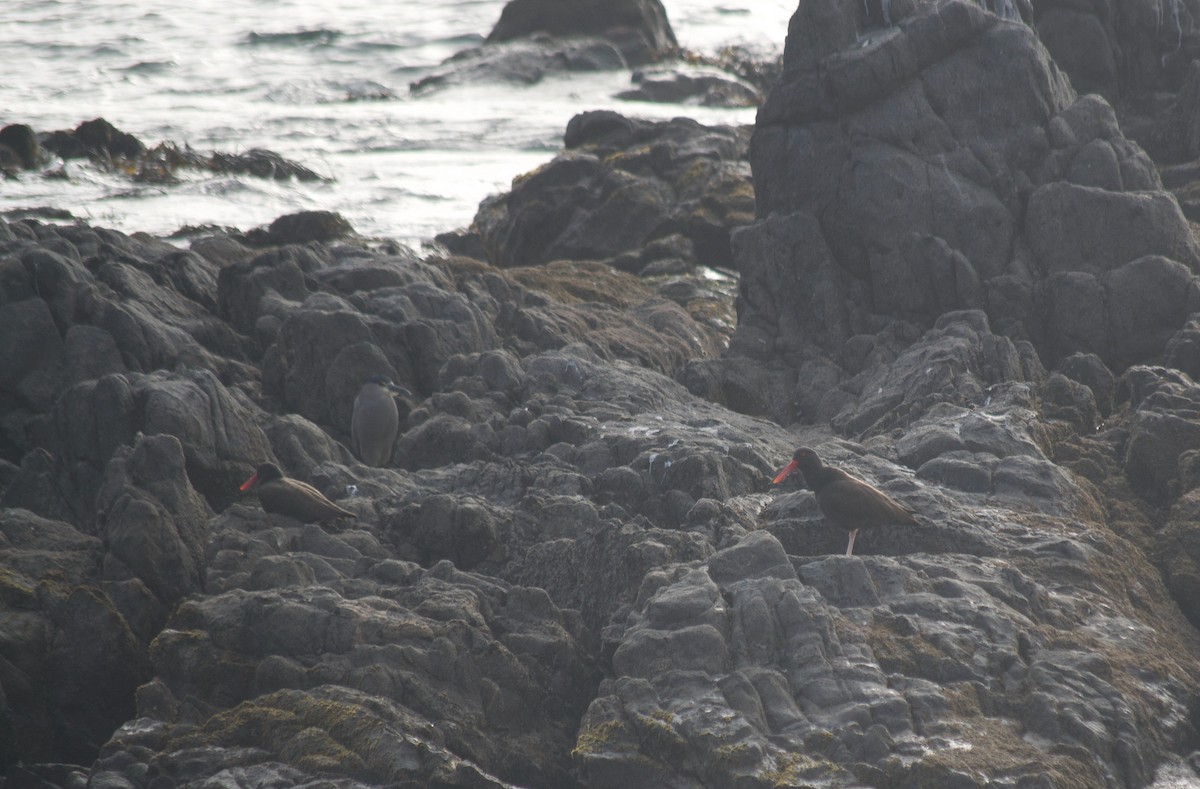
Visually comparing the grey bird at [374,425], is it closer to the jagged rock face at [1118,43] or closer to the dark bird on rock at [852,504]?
the dark bird on rock at [852,504]

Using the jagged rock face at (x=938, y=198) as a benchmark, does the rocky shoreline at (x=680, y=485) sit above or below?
below

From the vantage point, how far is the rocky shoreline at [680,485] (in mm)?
8938

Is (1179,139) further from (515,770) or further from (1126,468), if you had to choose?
(515,770)

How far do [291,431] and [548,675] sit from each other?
4.74 meters

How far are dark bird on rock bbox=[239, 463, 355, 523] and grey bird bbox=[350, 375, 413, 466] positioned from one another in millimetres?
2297

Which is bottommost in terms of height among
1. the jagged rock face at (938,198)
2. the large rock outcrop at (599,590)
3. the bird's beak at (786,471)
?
the large rock outcrop at (599,590)

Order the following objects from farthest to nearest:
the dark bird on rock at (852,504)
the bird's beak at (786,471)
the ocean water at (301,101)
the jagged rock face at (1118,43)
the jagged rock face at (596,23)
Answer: the jagged rock face at (596,23), the ocean water at (301,101), the jagged rock face at (1118,43), the bird's beak at (786,471), the dark bird on rock at (852,504)

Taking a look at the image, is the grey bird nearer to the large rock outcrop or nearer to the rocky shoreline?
the large rock outcrop

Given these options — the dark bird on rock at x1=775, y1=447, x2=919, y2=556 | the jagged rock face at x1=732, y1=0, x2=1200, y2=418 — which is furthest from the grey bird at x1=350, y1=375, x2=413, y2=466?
the jagged rock face at x1=732, y1=0, x2=1200, y2=418

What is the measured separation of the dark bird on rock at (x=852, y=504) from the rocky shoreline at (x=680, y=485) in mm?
307

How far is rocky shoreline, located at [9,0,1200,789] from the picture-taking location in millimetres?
8938

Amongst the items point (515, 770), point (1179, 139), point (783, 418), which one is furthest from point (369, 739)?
point (1179, 139)

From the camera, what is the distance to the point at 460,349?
16109 mm

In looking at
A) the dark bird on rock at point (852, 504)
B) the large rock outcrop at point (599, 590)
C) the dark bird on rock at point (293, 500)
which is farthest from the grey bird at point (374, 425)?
the dark bird on rock at point (852, 504)
